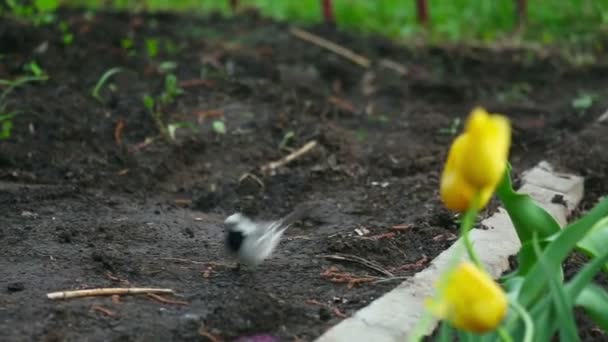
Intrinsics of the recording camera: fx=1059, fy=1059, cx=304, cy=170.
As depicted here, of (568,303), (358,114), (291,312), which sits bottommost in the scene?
(358,114)

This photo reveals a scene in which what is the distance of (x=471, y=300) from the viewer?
1.93m

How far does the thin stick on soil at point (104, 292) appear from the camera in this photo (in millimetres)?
2840

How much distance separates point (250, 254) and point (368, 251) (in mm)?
442

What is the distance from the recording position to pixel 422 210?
380 cm

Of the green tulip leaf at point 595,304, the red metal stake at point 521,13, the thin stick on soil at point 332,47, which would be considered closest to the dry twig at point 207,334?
the green tulip leaf at point 595,304

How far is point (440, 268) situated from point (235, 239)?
2.00 feet

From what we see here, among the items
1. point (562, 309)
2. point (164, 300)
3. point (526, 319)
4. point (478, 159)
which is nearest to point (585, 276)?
point (562, 309)

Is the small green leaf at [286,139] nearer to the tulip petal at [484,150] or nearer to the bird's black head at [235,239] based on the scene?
the bird's black head at [235,239]

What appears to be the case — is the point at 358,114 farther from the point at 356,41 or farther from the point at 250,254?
the point at 250,254

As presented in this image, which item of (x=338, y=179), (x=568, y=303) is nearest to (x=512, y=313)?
(x=568, y=303)

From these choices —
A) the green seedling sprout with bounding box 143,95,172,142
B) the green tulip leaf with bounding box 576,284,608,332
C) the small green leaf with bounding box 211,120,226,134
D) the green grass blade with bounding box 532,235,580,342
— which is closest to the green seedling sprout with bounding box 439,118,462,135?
the small green leaf with bounding box 211,120,226,134

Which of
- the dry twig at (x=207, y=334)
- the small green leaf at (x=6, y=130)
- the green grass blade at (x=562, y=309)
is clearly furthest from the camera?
the small green leaf at (x=6, y=130)

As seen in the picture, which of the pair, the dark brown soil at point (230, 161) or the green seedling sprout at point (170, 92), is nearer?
the dark brown soil at point (230, 161)

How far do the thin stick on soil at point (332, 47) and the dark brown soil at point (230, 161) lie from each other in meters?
0.08
